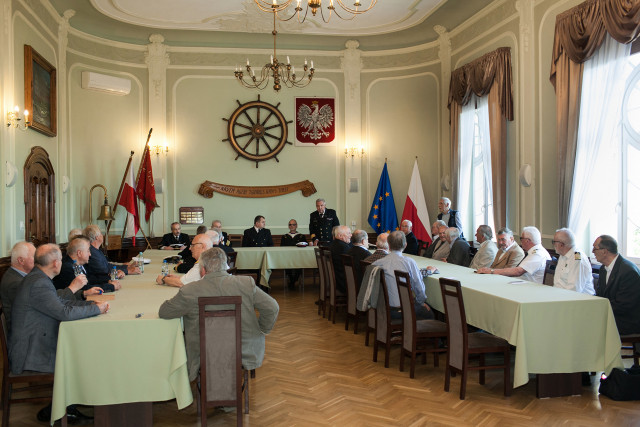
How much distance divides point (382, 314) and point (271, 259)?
12.2 ft

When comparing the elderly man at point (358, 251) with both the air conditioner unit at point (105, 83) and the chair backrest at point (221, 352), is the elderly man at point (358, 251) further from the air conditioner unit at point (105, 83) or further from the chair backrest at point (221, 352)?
the air conditioner unit at point (105, 83)

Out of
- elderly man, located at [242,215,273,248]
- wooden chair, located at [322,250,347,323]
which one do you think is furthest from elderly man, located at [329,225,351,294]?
elderly man, located at [242,215,273,248]

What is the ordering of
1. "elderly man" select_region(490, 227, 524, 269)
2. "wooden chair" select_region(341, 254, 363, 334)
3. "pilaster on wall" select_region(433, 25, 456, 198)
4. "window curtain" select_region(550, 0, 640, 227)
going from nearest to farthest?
"elderly man" select_region(490, 227, 524, 269)
"window curtain" select_region(550, 0, 640, 227)
"wooden chair" select_region(341, 254, 363, 334)
"pilaster on wall" select_region(433, 25, 456, 198)

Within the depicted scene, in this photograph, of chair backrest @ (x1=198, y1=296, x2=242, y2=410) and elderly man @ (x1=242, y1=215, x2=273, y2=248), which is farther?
elderly man @ (x1=242, y1=215, x2=273, y2=248)

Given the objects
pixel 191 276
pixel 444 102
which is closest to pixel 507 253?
pixel 191 276

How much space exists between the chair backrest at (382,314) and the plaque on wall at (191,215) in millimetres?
6163

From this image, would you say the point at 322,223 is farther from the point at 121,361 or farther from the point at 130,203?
the point at 121,361

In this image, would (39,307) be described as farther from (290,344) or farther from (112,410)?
(290,344)

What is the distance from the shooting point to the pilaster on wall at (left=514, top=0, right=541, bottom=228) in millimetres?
7641

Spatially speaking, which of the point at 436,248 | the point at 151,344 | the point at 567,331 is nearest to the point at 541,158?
the point at 436,248

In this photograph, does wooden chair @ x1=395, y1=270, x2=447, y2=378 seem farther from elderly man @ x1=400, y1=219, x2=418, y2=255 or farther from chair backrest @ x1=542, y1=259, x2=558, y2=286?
elderly man @ x1=400, y1=219, x2=418, y2=255

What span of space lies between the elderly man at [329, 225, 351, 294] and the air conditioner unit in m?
5.56

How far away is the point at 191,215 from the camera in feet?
35.7

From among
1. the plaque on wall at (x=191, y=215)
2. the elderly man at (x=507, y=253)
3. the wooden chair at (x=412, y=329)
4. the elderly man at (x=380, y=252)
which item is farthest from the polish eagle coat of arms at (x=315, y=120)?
the wooden chair at (x=412, y=329)
